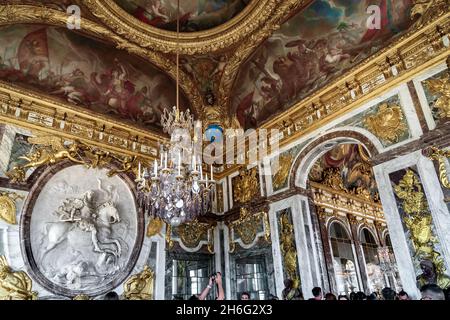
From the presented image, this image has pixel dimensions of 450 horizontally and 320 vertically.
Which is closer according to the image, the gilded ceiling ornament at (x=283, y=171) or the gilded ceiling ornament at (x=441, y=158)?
the gilded ceiling ornament at (x=441, y=158)

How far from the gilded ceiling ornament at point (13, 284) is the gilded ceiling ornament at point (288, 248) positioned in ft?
18.3

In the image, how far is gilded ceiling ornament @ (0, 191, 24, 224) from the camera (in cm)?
638

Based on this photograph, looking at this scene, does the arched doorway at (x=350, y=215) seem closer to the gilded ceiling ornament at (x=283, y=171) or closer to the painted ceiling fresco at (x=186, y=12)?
the gilded ceiling ornament at (x=283, y=171)

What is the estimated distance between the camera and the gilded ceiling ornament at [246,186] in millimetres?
9219

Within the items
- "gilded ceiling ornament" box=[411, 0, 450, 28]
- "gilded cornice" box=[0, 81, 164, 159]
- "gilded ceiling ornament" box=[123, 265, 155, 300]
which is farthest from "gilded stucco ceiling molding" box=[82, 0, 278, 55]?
"gilded ceiling ornament" box=[123, 265, 155, 300]

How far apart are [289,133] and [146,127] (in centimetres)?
432

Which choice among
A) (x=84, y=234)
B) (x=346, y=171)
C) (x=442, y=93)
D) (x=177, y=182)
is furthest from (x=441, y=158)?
(x=84, y=234)

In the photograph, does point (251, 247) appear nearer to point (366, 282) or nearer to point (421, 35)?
point (366, 282)

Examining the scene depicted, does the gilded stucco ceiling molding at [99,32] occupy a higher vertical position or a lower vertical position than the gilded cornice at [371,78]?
higher

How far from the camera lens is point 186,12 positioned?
8.21 metres

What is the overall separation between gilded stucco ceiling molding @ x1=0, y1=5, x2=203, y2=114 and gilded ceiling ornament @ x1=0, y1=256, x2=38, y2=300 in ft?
17.5

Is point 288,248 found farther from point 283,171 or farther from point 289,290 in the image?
point 283,171

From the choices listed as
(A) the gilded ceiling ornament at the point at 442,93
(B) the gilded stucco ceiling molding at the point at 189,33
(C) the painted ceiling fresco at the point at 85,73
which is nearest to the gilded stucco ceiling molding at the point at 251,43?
(B) the gilded stucco ceiling molding at the point at 189,33

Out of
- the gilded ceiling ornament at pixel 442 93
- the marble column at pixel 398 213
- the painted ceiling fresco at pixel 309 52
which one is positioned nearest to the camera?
the marble column at pixel 398 213
